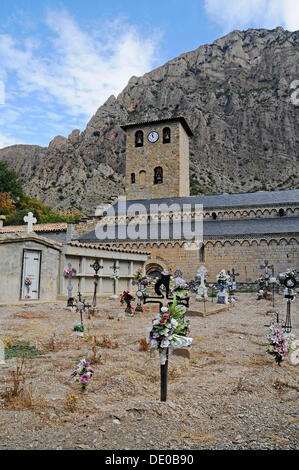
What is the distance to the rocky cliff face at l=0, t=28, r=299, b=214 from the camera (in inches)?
3085

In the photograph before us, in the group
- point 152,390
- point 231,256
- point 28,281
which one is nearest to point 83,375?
point 152,390

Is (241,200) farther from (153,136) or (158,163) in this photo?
(153,136)

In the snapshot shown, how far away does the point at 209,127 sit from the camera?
297 ft

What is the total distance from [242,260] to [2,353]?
20.6 metres

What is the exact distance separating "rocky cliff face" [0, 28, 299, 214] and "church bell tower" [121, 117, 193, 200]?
96.9ft

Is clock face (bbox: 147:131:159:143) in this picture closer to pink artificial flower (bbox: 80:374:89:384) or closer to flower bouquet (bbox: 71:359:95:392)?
flower bouquet (bbox: 71:359:95:392)

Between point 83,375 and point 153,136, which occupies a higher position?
point 153,136

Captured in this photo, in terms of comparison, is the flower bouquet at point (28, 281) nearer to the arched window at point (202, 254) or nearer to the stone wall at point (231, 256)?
the stone wall at point (231, 256)

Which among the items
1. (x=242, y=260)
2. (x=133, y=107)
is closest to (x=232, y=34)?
(x=133, y=107)

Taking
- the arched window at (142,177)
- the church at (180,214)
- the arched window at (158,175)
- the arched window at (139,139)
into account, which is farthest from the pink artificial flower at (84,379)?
the arched window at (139,139)

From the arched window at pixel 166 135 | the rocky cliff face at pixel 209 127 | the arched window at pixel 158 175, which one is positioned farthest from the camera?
the rocky cliff face at pixel 209 127

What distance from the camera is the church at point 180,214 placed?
23953 mm

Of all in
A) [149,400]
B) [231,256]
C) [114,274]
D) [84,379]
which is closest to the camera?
[149,400]

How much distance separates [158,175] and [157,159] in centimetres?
180
